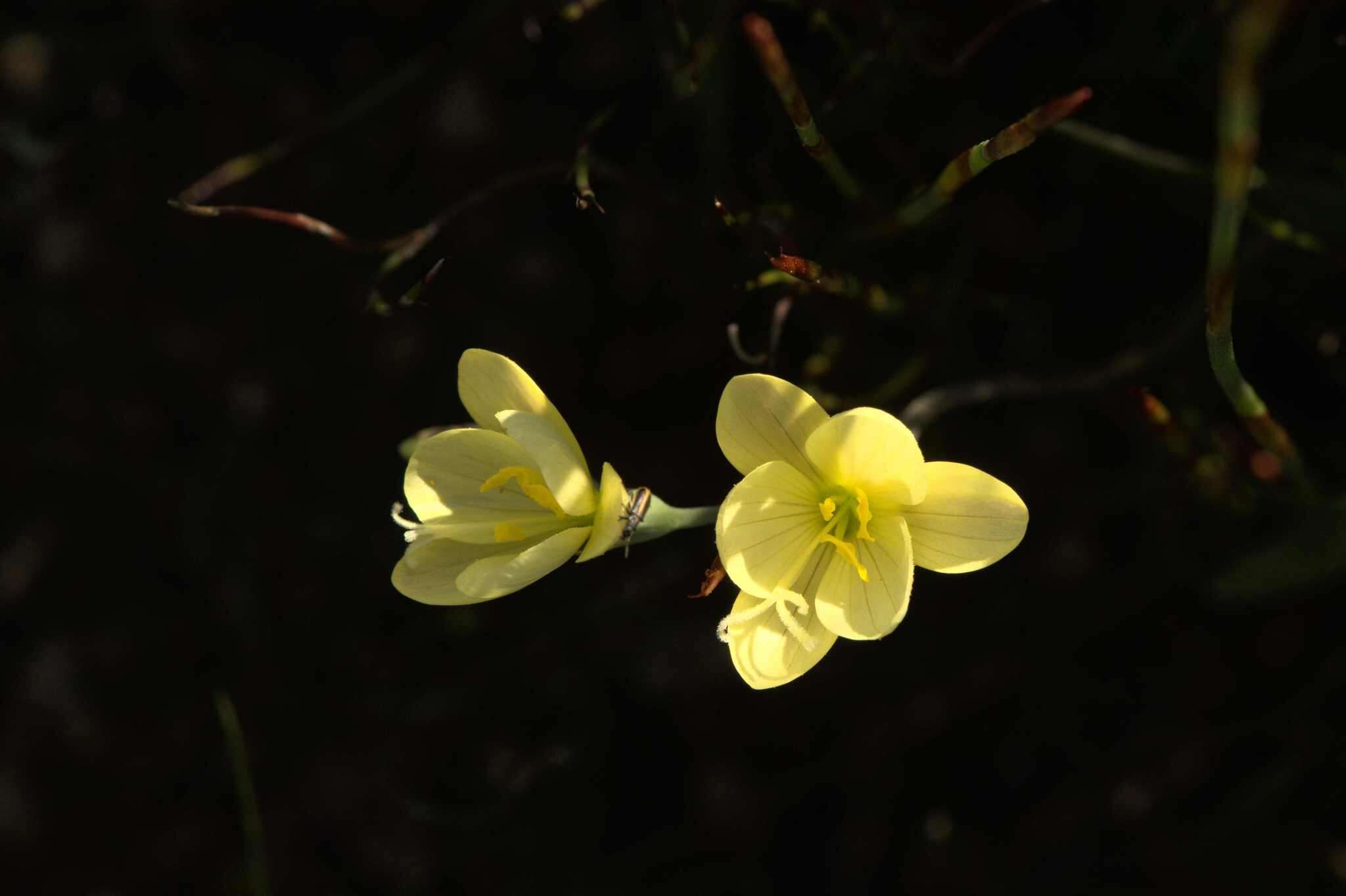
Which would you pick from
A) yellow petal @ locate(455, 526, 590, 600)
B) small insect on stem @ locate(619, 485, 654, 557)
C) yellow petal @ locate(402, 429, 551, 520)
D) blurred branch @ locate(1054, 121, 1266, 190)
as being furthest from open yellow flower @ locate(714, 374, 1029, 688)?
blurred branch @ locate(1054, 121, 1266, 190)

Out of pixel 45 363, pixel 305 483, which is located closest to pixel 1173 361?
pixel 305 483

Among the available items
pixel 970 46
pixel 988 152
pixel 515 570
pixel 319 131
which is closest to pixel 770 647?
pixel 515 570

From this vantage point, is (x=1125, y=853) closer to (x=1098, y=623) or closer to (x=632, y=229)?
(x=1098, y=623)

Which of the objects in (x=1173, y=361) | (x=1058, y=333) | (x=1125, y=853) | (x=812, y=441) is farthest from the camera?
(x=1125, y=853)

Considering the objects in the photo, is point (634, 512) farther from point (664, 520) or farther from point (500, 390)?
point (500, 390)

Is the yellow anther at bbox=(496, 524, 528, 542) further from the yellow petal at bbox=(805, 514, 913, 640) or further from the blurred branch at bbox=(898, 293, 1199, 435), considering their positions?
the blurred branch at bbox=(898, 293, 1199, 435)

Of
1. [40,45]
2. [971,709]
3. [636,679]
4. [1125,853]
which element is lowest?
[1125,853]

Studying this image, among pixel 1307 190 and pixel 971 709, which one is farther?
pixel 971 709
